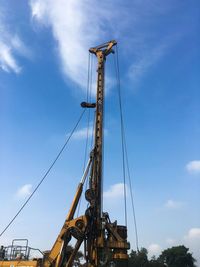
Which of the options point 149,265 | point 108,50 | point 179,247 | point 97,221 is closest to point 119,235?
point 97,221

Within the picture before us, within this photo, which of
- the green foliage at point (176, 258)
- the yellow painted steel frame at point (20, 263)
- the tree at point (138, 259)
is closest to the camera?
the yellow painted steel frame at point (20, 263)

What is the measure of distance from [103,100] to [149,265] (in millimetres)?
69248

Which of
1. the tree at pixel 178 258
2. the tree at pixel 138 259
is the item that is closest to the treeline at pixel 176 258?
the tree at pixel 178 258

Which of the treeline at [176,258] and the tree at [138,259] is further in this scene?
the treeline at [176,258]

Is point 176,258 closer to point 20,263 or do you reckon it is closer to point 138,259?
point 138,259

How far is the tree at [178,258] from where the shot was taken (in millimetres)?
86438

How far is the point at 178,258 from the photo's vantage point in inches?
3398

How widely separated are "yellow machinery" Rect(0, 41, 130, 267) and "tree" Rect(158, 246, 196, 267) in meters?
84.2

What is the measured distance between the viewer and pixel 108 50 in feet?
74.8

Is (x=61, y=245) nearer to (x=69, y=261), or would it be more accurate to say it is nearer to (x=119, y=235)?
(x=69, y=261)

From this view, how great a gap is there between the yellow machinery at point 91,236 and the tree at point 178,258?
84200 mm

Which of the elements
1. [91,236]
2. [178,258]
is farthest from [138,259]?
[91,236]

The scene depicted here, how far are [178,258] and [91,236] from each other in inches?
3449

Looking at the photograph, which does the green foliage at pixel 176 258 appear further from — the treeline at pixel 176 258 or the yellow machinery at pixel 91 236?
the yellow machinery at pixel 91 236
